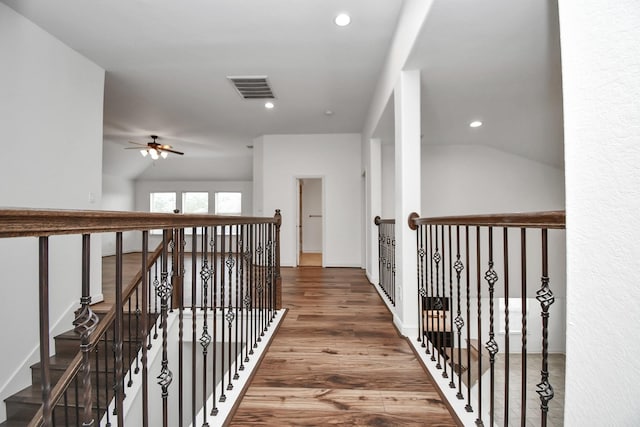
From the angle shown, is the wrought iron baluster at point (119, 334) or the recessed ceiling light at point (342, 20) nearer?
the wrought iron baluster at point (119, 334)

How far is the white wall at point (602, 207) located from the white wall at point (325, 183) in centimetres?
541

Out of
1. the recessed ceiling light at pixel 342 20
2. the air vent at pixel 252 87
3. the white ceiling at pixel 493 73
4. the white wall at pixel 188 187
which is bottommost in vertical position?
the white wall at pixel 188 187

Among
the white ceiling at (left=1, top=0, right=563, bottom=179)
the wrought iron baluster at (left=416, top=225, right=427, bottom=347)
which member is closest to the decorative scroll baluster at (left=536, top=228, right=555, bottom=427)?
the wrought iron baluster at (left=416, top=225, right=427, bottom=347)

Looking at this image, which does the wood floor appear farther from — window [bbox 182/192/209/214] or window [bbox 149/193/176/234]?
window [bbox 149/193/176/234]

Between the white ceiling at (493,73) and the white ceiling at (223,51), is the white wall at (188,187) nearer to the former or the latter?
the white ceiling at (223,51)

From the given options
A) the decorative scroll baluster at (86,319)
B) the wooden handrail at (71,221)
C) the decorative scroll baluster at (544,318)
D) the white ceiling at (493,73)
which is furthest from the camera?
the white ceiling at (493,73)

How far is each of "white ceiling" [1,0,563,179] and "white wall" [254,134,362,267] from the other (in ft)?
2.85

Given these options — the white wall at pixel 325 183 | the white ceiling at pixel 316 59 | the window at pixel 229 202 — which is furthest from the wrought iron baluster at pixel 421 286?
the window at pixel 229 202

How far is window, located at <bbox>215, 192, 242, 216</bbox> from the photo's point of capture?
934cm

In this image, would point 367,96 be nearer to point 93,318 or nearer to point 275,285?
point 275,285

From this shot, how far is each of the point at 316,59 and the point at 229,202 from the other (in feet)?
22.3

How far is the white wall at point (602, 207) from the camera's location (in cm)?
52

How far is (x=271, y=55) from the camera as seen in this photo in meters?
3.27

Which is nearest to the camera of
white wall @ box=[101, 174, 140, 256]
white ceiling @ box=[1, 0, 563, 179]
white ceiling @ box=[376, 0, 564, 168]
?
white ceiling @ box=[376, 0, 564, 168]
